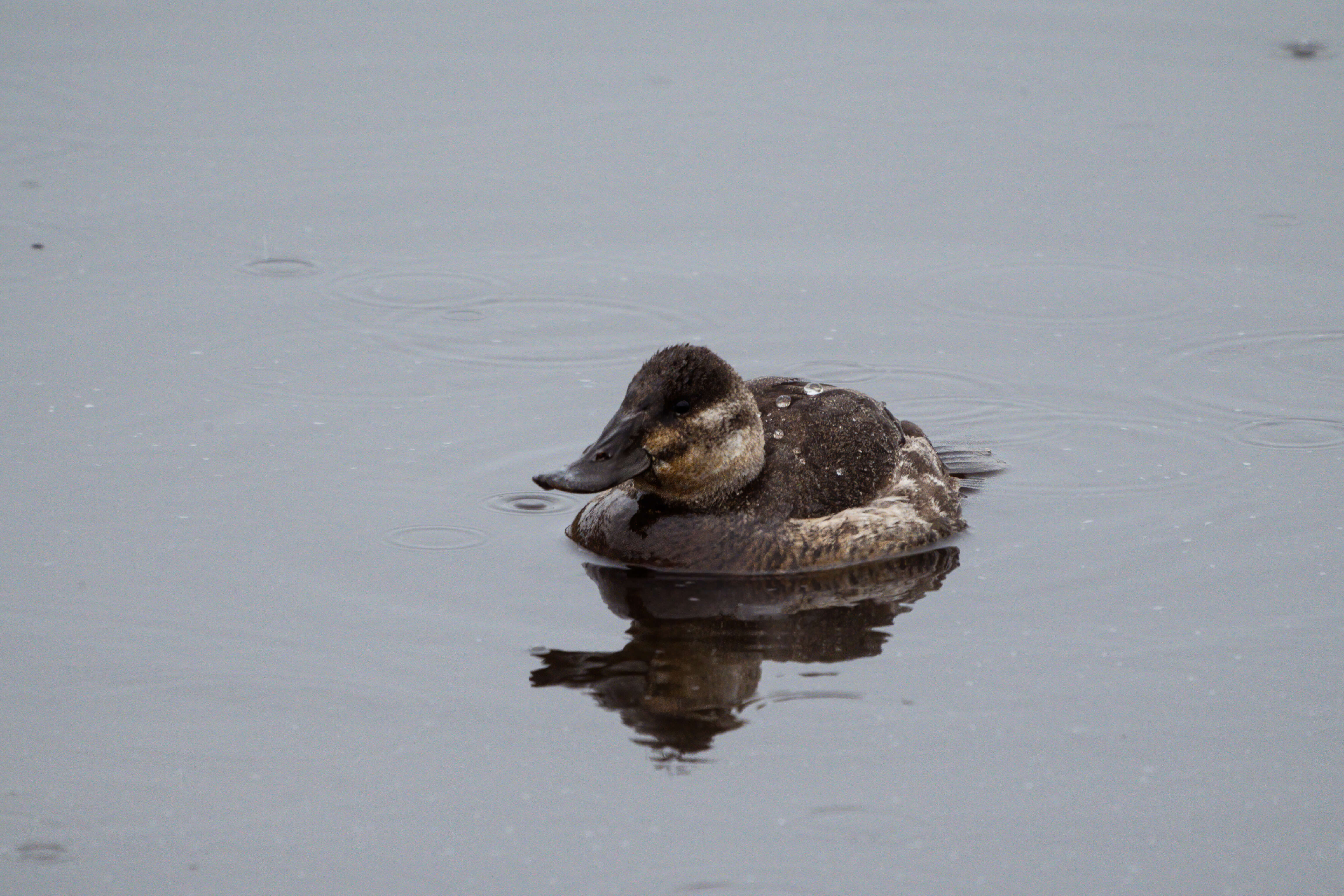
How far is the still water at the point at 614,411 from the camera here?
5.93 metres

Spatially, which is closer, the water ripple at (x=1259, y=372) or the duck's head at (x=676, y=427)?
the duck's head at (x=676, y=427)

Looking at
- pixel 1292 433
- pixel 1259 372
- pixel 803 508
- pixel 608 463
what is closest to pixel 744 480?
pixel 803 508

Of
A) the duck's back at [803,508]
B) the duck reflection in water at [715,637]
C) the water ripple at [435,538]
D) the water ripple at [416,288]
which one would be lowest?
the duck reflection in water at [715,637]

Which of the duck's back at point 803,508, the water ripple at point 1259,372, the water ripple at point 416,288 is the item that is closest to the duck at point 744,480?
the duck's back at point 803,508

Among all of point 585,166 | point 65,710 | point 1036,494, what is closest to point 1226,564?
point 1036,494

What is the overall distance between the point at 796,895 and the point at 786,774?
694 millimetres

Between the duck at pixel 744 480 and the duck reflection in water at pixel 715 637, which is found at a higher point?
the duck at pixel 744 480

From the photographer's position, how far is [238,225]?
1151cm

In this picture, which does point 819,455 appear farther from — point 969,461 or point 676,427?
point 969,461

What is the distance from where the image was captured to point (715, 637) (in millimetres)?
7312

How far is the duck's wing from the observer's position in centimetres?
904

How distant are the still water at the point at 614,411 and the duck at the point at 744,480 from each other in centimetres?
20

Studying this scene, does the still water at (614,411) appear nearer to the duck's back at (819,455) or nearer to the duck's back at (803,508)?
the duck's back at (803,508)

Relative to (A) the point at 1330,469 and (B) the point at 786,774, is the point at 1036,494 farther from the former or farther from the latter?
(B) the point at 786,774
